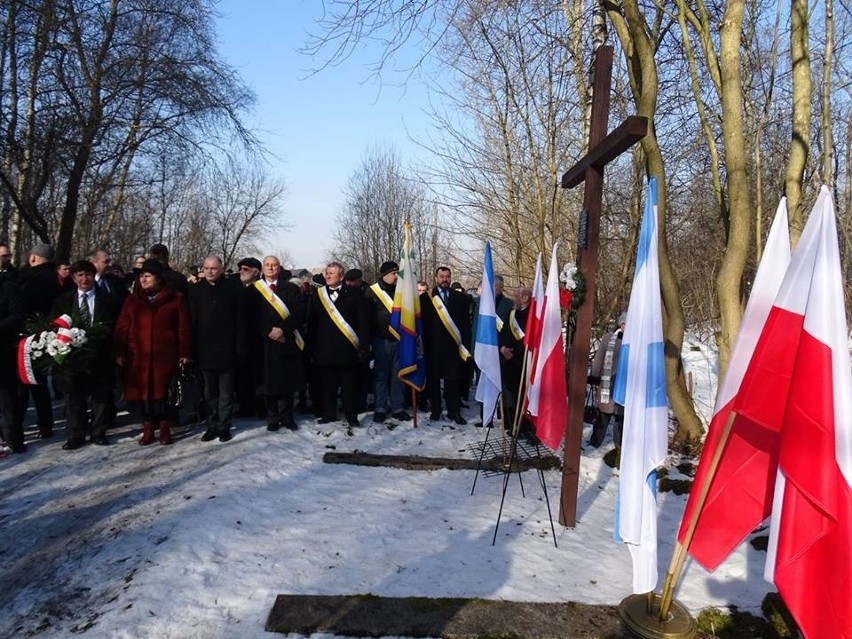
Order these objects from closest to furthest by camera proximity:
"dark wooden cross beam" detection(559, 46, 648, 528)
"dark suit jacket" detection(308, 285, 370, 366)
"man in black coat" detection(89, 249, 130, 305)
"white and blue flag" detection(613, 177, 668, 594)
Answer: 1. "white and blue flag" detection(613, 177, 668, 594)
2. "dark wooden cross beam" detection(559, 46, 648, 528)
3. "man in black coat" detection(89, 249, 130, 305)
4. "dark suit jacket" detection(308, 285, 370, 366)

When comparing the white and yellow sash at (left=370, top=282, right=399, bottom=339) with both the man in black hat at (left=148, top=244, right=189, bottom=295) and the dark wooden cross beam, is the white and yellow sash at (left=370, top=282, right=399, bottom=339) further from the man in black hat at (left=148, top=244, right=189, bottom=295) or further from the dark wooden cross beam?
the dark wooden cross beam

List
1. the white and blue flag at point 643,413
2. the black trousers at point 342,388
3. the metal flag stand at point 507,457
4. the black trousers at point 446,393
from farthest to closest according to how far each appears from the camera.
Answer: the black trousers at point 446,393 < the black trousers at point 342,388 < the metal flag stand at point 507,457 < the white and blue flag at point 643,413

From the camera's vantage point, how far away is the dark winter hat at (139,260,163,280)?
6.43 metres

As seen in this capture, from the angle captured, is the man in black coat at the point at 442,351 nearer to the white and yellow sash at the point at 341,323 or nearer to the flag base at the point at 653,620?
the white and yellow sash at the point at 341,323

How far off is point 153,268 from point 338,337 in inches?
→ 89.8

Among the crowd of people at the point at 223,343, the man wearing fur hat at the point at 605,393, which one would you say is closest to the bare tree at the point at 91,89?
the crowd of people at the point at 223,343

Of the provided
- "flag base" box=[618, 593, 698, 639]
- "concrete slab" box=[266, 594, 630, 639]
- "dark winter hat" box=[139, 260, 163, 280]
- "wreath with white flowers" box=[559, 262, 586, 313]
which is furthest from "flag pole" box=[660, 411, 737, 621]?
"dark winter hat" box=[139, 260, 163, 280]

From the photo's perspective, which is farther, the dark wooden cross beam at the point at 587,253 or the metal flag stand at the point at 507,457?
the metal flag stand at the point at 507,457

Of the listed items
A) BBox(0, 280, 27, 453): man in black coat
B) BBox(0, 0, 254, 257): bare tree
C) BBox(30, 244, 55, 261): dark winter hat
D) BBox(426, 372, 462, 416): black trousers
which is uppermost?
BBox(0, 0, 254, 257): bare tree

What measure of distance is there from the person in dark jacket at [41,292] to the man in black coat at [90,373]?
410 mm

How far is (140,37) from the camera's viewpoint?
11312mm

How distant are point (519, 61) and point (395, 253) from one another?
1812cm

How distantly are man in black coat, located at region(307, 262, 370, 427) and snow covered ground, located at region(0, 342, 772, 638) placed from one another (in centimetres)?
113

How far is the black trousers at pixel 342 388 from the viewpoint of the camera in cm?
766
